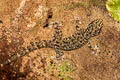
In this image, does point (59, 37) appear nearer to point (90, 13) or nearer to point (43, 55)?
point (43, 55)

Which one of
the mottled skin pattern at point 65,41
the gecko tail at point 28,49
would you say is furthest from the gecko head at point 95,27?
the gecko tail at point 28,49

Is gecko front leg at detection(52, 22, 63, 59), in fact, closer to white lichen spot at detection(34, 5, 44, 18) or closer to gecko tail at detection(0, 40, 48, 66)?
gecko tail at detection(0, 40, 48, 66)

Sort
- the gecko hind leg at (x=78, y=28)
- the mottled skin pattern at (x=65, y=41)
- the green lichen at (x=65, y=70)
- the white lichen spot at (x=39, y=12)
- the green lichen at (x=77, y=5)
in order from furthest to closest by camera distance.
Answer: the green lichen at (x=77, y=5) → the gecko hind leg at (x=78, y=28) → the white lichen spot at (x=39, y=12) → the green lichen at (x=65, y=70) → the mottled skin pattern at (x=65, y=41)

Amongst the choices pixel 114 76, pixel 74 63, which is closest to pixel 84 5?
pixel 74 63


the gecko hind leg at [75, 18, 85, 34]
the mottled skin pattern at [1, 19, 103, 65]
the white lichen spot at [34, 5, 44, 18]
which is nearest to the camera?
the mottled skin pattern at [1, 19, 103, 65]

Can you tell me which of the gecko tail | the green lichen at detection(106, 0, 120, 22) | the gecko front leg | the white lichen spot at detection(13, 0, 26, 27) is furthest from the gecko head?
the white lichen spot at detection(13, 0, 26, 27)

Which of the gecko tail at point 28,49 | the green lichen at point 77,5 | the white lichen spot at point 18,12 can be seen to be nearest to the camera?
the gecko tail at point 28,49

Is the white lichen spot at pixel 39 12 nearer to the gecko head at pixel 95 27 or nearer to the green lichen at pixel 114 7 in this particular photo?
the gecko head at pixel 95 27
